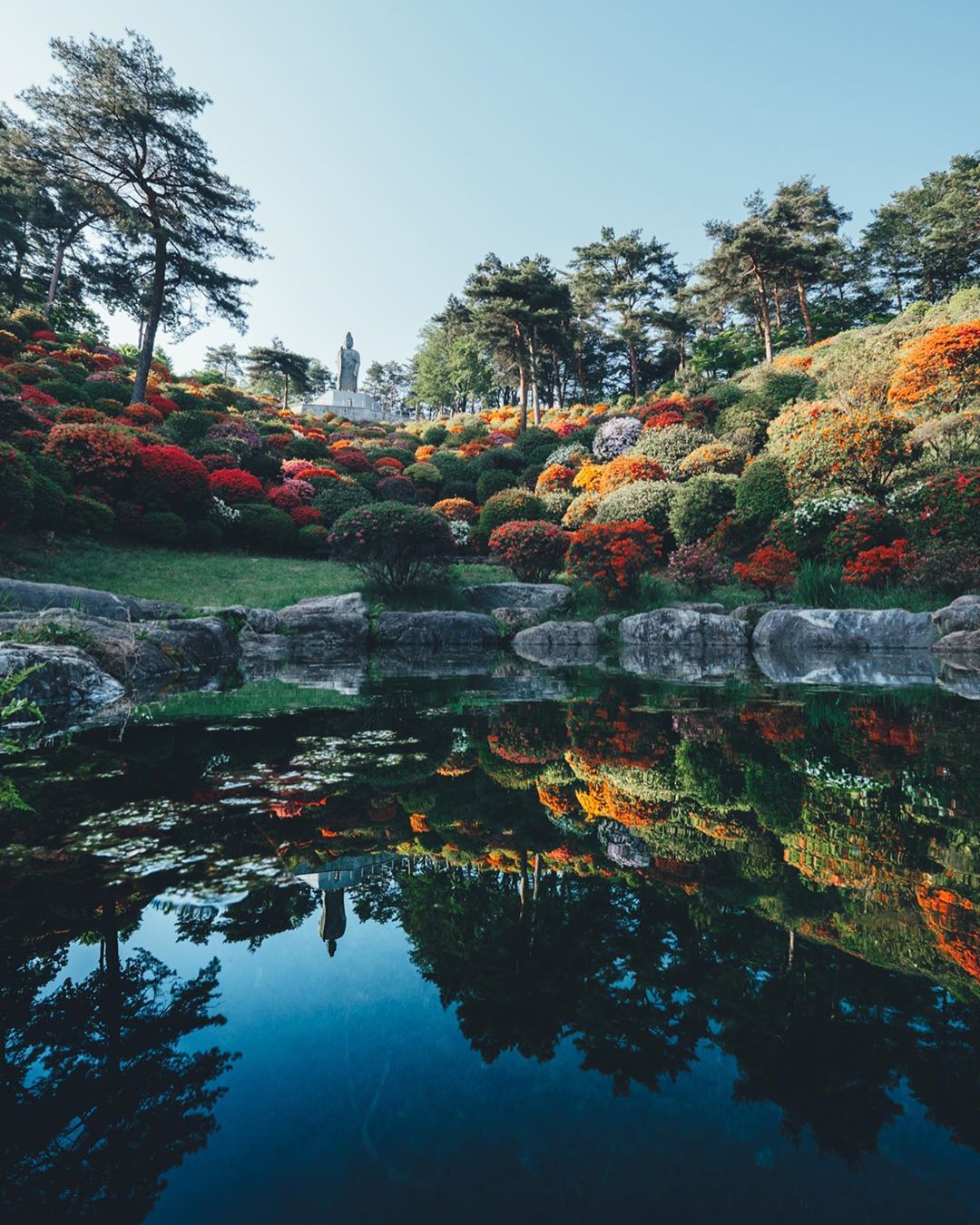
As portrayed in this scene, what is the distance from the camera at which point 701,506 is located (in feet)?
53.0

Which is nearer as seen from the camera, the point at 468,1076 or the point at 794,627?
the point at 468,1076

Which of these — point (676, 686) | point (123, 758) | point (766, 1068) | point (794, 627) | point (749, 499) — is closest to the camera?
point (766, 1068)

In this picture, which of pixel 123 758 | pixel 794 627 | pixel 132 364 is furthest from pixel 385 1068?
pixel 132 364

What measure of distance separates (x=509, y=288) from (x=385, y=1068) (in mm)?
33024

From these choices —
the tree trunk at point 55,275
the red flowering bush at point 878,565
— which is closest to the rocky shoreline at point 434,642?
the red flowering bush at point 878,565

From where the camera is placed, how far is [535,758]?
12.4 feet

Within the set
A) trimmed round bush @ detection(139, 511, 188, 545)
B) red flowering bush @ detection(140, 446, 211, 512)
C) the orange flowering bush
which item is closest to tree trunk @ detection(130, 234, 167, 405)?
red flowering bush @ detection(140, 446, 211, 512)

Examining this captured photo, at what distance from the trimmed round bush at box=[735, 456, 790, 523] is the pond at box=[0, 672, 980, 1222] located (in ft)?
44.5

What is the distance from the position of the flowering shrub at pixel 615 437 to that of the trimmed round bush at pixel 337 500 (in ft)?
32.3

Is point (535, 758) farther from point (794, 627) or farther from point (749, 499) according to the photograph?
point (749, 499)

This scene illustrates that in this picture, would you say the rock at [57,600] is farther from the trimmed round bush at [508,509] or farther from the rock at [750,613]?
the trimmed round bush at [508,509]

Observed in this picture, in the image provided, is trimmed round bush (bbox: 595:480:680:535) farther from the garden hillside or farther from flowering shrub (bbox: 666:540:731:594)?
flowering shrub (bbox: 666:540:731:594)

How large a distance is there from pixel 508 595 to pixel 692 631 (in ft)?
13.5

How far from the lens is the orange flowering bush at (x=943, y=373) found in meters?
16.5
